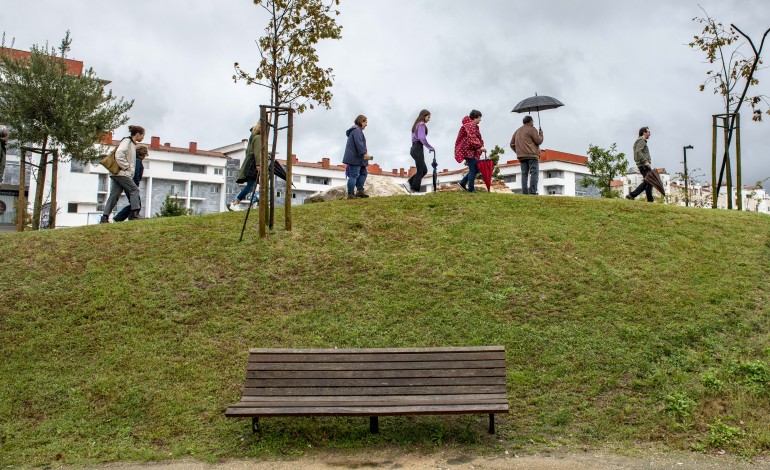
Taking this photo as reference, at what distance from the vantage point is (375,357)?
269 inches

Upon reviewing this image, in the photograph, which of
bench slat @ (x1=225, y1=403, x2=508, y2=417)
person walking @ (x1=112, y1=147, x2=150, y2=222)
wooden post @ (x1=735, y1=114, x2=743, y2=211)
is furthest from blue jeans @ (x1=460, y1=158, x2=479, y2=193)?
bench slat @ (x1=225, y1=403, x2=508, y2=417)

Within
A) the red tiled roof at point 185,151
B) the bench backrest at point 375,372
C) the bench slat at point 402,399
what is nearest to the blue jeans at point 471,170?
the bench backrest at point 375,372

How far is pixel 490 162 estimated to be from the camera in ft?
46.5

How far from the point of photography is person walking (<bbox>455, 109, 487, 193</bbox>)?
1381 centimetres

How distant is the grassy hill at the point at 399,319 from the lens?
Answer: 6547mm

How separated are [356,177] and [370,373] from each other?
Result: 8.46 meters

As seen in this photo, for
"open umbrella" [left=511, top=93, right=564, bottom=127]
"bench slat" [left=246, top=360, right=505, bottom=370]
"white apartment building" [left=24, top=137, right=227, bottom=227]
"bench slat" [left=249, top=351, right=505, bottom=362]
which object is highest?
"white apartment building" [left=24, top=137, right=227, bottom=227]

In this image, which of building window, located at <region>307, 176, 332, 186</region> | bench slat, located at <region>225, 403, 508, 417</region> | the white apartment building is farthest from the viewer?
building window, located at <region>307, 176, 332, 186</region>

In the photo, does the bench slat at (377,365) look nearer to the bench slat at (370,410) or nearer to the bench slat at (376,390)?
the bench slat at (376,390)

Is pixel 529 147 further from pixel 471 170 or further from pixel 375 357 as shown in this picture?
pixel 375 357

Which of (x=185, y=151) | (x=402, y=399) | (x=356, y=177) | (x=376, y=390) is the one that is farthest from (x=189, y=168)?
(x=402, y=399)

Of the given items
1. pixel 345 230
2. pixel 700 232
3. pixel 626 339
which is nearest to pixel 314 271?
pixel 345 230

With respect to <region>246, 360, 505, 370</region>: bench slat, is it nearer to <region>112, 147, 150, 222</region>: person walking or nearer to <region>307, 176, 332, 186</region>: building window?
<region>112, 147, 150, 222</region>: person walking

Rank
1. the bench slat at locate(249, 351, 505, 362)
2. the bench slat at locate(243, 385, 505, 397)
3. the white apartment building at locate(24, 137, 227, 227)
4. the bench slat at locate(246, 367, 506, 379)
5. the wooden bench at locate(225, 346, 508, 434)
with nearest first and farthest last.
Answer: the wooden bench at locate(225, 346, 508, 434), the bench slat at locate(243, 385, 505, 397), the bench slat at locate(246, 367, 506, 379), the bench slat at locate(249, 351, 505, 362), the white apartment building at locate(24, 137, 227, 227)
